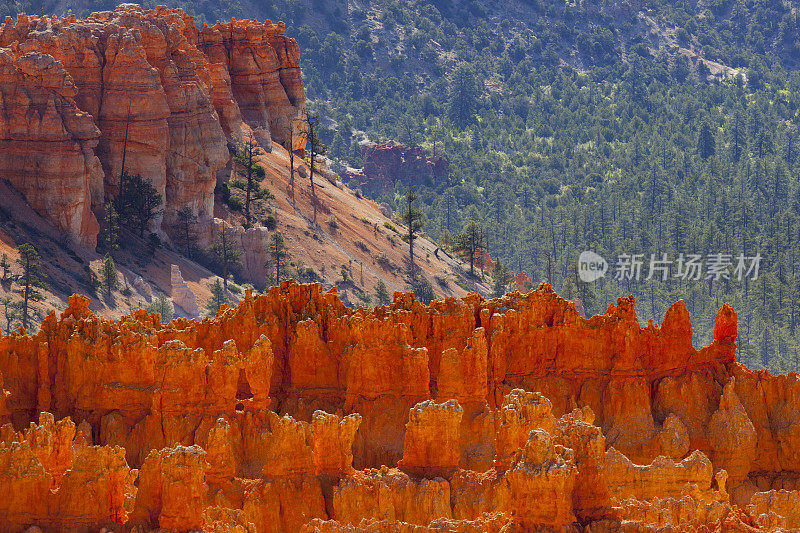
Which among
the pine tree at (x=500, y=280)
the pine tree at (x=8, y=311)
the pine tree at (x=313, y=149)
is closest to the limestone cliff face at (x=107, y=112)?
the pine tree at (x=313, y=149)

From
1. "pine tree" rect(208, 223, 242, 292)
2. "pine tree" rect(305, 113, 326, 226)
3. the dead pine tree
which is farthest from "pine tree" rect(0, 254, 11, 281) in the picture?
"pine tree" rect(305, 113, 326, 226)

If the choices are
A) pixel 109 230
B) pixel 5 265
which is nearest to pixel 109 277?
pixel 5 265

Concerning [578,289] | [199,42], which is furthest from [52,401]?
[578,289]

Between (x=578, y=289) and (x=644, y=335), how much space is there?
9096 centimetres

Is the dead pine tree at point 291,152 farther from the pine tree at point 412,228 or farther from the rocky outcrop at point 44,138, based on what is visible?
the rocky outcrop at point 44,138

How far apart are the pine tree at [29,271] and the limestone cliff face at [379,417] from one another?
33.5m

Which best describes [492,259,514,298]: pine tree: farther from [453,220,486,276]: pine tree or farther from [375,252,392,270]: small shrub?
[375,252,392,270]: small shrub

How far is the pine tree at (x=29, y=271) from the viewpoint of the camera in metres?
85.1

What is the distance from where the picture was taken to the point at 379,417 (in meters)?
48.0

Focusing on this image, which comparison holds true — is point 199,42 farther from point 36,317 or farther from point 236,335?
point 236,335

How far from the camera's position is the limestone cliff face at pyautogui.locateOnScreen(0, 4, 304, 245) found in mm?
95938

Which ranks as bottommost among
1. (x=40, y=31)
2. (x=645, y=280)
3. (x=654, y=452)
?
(x=645, y=280)

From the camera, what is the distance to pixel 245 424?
4544 centimetres

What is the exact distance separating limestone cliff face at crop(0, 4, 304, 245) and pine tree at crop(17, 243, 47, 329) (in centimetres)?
743
